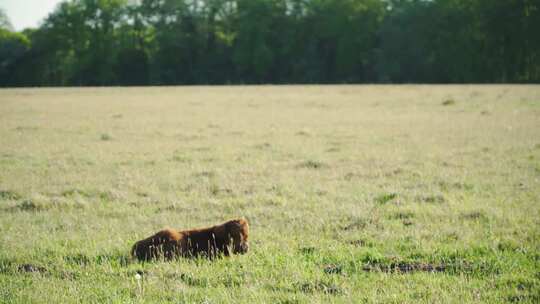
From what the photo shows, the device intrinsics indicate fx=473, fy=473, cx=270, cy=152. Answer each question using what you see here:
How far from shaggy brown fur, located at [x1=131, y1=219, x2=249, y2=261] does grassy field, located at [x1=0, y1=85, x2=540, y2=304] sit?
169 mm

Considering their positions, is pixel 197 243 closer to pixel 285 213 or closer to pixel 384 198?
pixel 285 213

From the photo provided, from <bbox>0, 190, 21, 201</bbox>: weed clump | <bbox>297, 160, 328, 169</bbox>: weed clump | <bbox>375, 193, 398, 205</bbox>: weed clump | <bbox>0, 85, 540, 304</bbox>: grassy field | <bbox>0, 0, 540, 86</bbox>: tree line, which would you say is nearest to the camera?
<bbox>0, 85, 540, 304</bbox>: grassy field

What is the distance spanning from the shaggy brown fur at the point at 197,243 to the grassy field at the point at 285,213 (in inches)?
6.6

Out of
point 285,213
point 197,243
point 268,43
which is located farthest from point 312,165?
point 268,43

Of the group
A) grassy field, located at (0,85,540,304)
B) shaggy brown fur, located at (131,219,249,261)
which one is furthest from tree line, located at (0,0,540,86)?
shaggy brown fur, located at (131,219,249,261)

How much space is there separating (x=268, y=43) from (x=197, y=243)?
75653mm

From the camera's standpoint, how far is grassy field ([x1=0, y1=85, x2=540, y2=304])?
14.8ft

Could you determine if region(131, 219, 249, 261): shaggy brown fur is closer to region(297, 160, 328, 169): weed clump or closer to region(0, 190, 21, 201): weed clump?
region(0, 190, 21, 201): weed clump

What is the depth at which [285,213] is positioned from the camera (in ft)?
23.1

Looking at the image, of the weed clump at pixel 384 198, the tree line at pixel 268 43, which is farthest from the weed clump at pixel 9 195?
the tree line at pixel 268 43

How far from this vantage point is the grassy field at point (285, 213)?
14.8 ft

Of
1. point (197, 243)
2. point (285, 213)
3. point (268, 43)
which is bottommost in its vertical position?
point (285, 213)

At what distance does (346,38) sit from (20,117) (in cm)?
6010

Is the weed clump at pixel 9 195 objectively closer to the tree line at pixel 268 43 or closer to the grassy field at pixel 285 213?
the grassy field at pixel 285 213
